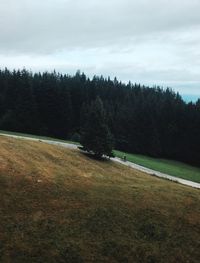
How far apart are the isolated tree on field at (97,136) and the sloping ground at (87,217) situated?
10.6 meters

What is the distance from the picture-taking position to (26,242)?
2247 centimetres

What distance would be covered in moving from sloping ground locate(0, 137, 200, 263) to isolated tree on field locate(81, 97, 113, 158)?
10622 mm

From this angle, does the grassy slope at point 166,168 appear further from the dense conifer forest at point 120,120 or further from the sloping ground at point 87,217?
the dense conifer forest at point 120,120

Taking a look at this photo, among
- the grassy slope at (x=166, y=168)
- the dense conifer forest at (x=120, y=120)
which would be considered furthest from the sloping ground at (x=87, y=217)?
the dense conifer forest at (x=120, y=120)

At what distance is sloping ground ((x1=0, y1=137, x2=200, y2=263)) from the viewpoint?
2223 centimetres

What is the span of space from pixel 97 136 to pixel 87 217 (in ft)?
72.4

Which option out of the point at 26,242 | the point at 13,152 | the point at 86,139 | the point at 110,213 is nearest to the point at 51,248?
the point at 26,242

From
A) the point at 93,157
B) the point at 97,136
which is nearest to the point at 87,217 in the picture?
the point at 93,157

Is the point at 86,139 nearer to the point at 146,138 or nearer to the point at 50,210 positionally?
the point at 50,210

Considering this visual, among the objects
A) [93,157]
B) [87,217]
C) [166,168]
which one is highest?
[93,157]

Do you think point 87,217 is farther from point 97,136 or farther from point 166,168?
point 166,168

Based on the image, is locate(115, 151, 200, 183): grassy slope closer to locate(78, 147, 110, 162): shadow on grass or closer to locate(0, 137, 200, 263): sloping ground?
locate(78, 147, 110, 162): shadow on grass

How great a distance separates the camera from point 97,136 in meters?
47.4

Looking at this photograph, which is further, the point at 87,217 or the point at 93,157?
the point at 93,157
